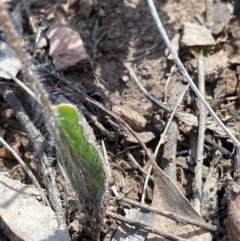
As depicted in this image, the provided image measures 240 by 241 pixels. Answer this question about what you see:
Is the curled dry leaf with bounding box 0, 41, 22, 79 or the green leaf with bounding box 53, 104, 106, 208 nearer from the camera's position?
the green leaf with bounding box 53, 104, 106, 208

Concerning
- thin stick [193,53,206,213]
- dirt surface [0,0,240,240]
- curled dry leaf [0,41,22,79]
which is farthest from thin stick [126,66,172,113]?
curled dry leaf [0,41,22,79]

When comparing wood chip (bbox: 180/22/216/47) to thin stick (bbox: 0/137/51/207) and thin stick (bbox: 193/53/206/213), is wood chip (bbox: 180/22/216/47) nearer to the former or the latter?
thin stick (bbox: 193/53/206/213)

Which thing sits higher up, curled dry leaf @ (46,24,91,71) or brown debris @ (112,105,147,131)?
curled dry leaf @ (46,24,91,71)

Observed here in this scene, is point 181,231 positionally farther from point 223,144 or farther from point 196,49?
point 196,49

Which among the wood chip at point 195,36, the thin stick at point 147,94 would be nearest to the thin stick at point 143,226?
the thin stick at point 147,94

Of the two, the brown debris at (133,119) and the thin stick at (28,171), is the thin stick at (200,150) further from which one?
the thin stick at (28,171)

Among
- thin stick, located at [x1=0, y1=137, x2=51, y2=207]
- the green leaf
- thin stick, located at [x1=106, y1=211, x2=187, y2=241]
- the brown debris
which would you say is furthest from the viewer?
the brown debris
